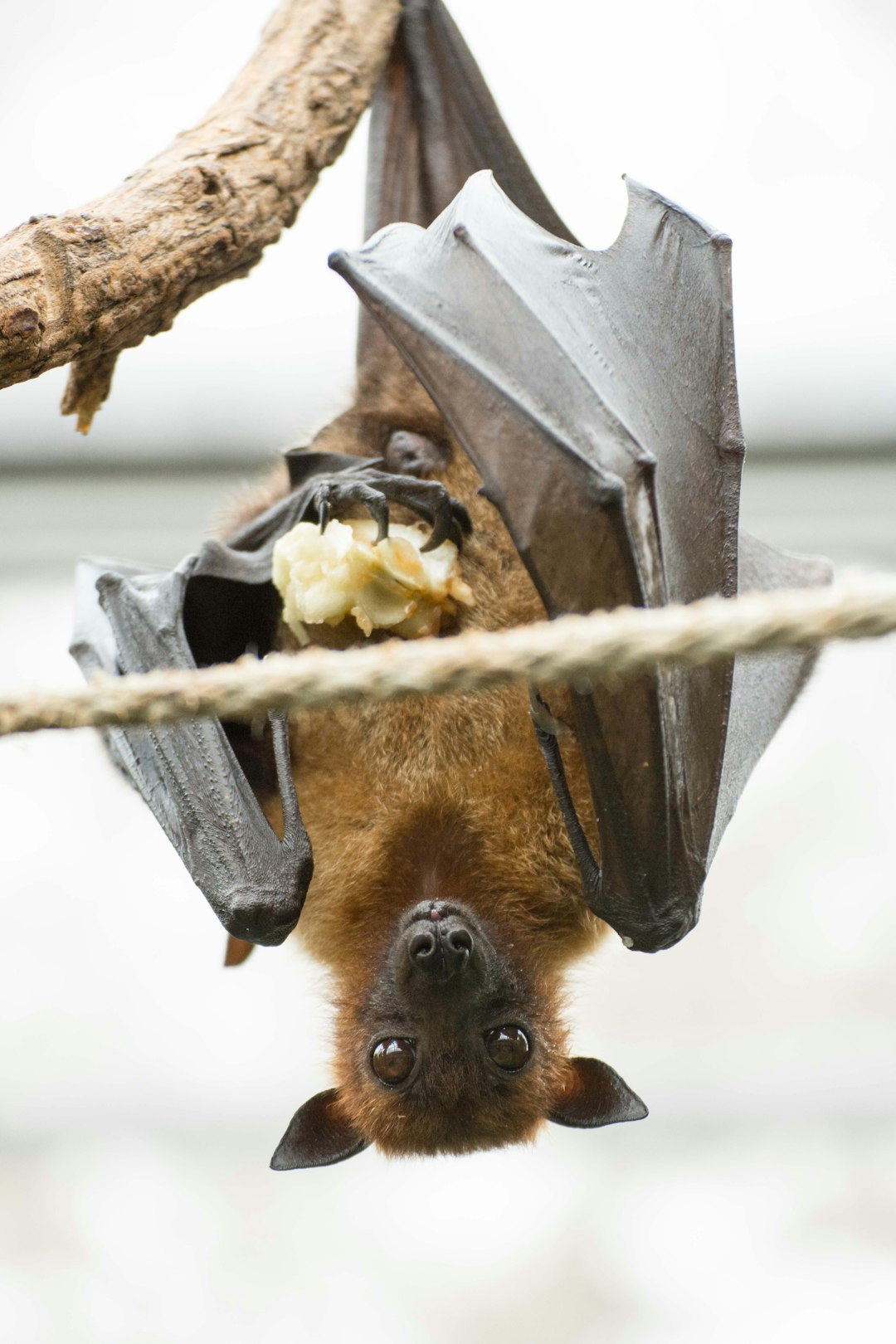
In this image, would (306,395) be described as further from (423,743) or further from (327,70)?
(423,743)

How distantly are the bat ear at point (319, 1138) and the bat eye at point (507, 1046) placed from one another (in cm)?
53

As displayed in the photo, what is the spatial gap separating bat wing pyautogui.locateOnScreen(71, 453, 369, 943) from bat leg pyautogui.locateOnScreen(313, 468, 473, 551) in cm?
16

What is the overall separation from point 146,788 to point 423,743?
671 millimetres

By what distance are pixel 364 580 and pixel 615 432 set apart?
0.80 metres

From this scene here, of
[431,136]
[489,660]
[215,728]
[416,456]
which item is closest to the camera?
[489,660]

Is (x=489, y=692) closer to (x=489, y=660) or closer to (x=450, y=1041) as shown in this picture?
(x=450, y=1041)

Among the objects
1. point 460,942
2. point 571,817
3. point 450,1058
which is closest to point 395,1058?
point 450,1058

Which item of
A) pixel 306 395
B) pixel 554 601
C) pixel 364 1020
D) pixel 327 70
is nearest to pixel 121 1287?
pixel 364 1020

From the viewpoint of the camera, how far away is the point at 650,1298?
5242mm

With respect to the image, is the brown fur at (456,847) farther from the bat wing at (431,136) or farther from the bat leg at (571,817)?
the bat wing at (431,136)

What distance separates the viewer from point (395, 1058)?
2.79m

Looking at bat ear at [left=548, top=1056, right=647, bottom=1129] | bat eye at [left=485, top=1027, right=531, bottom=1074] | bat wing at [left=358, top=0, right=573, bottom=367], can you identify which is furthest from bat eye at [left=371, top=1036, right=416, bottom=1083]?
bat wing at [left=358, top=0, right=573, bottom=367]

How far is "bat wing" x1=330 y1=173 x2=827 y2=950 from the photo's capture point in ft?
6.46

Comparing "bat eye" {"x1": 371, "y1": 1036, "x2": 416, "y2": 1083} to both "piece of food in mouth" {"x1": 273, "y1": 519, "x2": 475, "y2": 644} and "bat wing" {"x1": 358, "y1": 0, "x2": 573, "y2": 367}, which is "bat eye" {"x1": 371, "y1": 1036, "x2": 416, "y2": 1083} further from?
"bat wing" {"x1": 358, "y1": 0, "x2": 573, "y2": 367}
